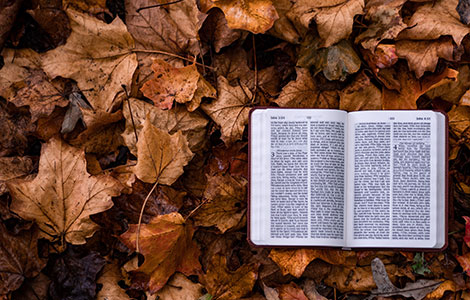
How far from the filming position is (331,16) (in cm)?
121

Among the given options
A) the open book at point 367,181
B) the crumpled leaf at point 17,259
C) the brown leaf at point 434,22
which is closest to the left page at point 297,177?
the open book at point 367,181

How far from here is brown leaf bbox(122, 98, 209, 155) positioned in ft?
4.21

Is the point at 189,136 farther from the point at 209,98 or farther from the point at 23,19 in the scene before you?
the point at 23,19

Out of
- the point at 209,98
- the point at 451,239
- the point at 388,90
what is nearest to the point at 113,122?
the point at 209,98

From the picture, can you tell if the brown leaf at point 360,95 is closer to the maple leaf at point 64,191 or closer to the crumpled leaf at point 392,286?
the crumpled leaf at point 392,286

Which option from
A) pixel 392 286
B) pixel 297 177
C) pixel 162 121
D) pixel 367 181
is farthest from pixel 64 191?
pixel 392 286

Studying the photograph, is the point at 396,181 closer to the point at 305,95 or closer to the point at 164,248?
the point at 305,95

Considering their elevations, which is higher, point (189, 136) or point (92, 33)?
point (92, 33)

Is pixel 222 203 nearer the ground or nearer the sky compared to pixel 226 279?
nearer the sky

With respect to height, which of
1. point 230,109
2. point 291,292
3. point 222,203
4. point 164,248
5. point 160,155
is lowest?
point 291,292

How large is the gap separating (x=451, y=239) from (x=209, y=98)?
760mm

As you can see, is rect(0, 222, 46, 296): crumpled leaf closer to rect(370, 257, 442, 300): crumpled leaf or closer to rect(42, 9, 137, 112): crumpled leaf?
rect(42, 9, 137, 112): crumpled leaf

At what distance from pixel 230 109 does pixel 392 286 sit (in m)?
0.64

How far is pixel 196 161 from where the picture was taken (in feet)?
4.36
